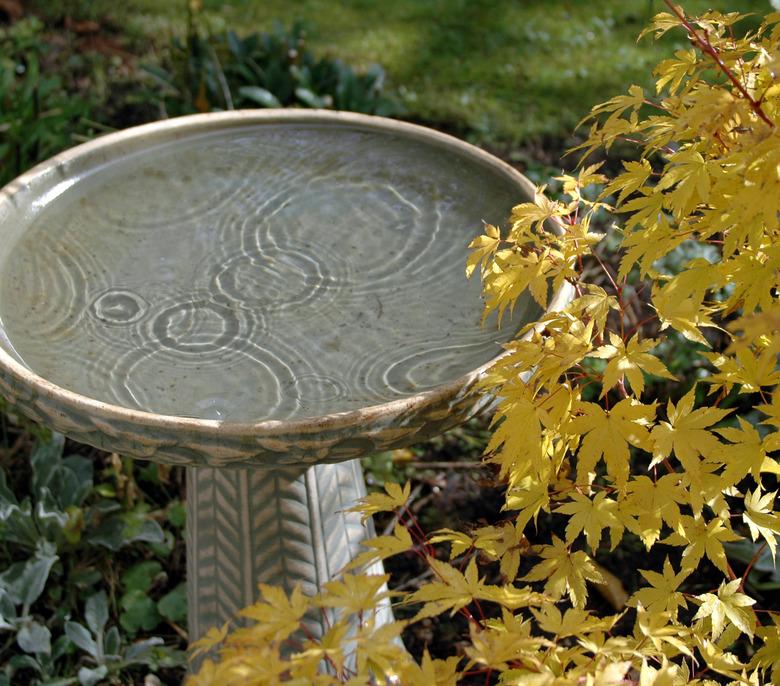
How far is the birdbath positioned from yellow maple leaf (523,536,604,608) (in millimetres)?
247

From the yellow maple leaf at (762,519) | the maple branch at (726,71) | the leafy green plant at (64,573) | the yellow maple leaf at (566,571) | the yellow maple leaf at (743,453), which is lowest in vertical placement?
the leafy green plant at (64,573)

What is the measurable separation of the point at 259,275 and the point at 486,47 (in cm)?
329

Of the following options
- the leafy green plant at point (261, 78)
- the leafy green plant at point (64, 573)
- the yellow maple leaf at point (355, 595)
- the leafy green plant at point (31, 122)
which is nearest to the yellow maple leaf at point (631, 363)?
the yellow maple leaf at point (355, 595)

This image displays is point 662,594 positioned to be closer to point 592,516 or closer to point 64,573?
point 592,516

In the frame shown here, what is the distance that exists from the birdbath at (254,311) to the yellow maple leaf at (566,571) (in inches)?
9.7

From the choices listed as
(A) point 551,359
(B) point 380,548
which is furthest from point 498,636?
(A) point 551,359

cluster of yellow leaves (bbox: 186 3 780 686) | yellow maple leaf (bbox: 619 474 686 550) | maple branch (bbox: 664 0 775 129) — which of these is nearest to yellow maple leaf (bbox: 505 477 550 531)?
cluster of yellow leaves (bbox: 186 3 780 686)

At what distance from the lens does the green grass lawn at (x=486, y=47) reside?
174 inches

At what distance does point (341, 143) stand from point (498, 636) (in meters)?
1.41

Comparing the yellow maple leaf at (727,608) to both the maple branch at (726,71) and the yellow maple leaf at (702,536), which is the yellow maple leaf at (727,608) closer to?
the yellow maple leaf at (702,536)

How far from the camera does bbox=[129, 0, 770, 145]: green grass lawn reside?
14.5 feet

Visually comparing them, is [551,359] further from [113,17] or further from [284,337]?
[113,17]

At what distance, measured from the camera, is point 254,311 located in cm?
190

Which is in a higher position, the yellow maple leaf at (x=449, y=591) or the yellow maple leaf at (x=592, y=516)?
the yellow maple leaf at (x=449, y=591)
